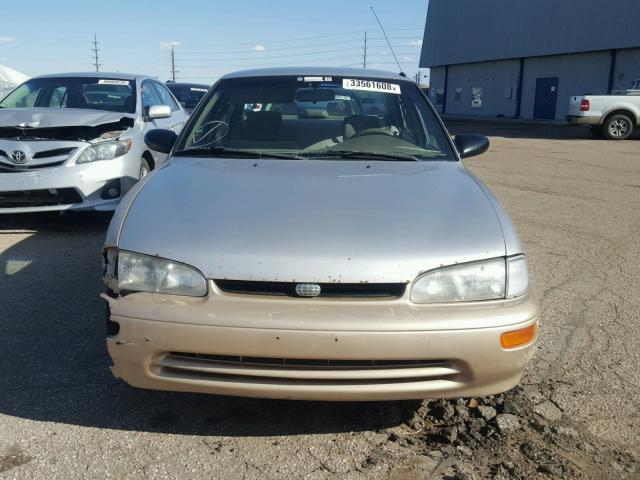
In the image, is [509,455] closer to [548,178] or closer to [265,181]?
[265,181]

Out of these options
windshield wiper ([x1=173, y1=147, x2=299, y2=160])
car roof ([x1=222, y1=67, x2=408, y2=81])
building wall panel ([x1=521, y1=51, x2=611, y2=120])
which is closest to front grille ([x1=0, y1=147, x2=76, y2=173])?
car roof ([x1=222, y1=67, x2=408, y2=81])

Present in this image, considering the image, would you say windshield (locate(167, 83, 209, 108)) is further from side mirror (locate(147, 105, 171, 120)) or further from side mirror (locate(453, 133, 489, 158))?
side mirror (locate(453, 133, 489, 158))

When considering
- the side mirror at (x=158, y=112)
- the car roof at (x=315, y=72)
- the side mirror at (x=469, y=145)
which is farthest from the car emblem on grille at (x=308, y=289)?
the side mirror at (x=158, y=112)

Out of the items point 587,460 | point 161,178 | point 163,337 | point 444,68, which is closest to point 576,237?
point 587,460

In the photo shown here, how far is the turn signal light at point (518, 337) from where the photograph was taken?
243cm

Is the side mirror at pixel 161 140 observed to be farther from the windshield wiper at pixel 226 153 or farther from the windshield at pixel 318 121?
the windshield wiper at pixel 226 153

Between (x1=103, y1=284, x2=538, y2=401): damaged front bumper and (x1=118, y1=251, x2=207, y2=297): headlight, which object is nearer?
(x1=103, y1=284, x2=538, y2=401): damaged front bumper

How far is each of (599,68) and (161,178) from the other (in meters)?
28.8

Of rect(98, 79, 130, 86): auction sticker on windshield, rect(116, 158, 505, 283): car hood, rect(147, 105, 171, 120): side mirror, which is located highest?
rect(98, 79, 130, 86): auction sticker on windshield

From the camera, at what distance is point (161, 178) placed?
10.6 ft

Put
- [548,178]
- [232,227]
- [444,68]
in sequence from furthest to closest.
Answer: [444,68] → [548,178] → [232,227]

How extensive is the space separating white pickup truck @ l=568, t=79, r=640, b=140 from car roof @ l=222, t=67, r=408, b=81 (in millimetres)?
15292

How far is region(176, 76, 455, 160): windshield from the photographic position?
3.73 m

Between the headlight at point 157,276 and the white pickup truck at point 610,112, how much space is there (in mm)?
17792
